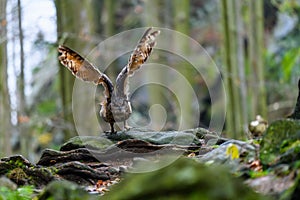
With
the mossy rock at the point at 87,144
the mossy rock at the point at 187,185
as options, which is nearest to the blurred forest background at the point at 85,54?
the mossy rock at the point at 87,144

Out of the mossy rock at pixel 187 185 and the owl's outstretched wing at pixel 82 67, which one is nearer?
the mossy rock at pixel 187 185

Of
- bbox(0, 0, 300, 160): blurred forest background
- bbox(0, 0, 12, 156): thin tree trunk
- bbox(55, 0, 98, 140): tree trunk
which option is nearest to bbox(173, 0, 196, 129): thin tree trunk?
bbox(0, 0, 300, 160): blurred forest background

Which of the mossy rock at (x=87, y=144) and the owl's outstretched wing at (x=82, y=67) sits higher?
the owl's outstretched wing at (x=82, y=67)

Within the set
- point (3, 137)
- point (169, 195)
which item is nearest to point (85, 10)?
point (3, 137)

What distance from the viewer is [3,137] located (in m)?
10.9

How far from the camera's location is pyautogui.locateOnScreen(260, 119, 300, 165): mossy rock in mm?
3977

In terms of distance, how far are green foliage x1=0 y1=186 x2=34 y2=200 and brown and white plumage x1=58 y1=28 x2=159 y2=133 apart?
1383 millimetres

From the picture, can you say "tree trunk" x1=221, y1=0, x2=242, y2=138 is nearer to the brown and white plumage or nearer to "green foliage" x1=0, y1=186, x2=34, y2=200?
the brown and white plumage

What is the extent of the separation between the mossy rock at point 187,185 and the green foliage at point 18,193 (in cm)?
121

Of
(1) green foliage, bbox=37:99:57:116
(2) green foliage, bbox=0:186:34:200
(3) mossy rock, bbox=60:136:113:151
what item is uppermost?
(3) mossy rock, bbox=60:136:113:151

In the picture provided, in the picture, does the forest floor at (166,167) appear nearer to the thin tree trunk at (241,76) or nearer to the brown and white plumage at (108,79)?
the brown and white plumage at (108,79)

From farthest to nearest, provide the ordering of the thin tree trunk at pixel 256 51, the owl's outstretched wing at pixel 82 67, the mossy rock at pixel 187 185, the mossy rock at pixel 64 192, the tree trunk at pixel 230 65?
1. the thin tree trunk at pixel 256 51
2. the tree trunk at pixel 230 65
3. the owl's outstretched wing at pixel 82 67
4. the mossy rock at pixel 64 192
5. the mossy rock at pixel 187 185

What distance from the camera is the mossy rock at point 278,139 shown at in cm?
398

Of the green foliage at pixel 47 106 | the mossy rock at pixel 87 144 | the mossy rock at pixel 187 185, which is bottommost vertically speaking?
the green foliage at pixel 47 106
